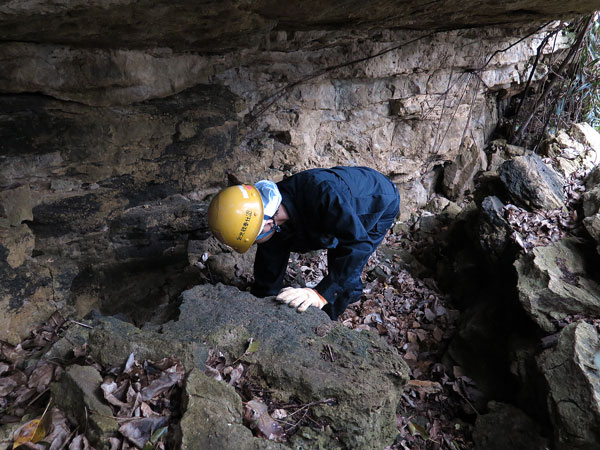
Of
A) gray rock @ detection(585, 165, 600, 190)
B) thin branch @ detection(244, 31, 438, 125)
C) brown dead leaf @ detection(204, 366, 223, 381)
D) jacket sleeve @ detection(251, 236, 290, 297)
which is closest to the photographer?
brown dead leaf @ detection(204, 366, 223, 381)

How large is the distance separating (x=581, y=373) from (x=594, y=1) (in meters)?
3.72

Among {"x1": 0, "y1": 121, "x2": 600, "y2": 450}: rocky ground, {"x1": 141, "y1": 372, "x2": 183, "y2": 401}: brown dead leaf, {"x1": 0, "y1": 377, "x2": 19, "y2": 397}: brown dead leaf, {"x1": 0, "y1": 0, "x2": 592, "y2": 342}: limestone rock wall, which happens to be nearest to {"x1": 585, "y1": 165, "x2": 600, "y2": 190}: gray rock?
{"x1": 0, "y1": 121, "x2": 600, "y2": 450}: rocky ground

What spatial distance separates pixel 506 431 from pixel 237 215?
9.74 ft

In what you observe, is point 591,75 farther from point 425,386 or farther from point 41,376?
point 41,376

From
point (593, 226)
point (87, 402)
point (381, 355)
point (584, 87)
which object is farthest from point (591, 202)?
point (87, 402)

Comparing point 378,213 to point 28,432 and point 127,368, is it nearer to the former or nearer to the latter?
point 127,368

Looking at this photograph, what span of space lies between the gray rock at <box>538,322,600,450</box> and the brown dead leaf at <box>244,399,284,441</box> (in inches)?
86.2

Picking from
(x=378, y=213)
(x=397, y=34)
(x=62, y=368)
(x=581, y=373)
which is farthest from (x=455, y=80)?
(x=62, y=368)

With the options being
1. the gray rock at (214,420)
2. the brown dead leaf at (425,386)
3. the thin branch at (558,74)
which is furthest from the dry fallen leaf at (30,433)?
the thin branch at (558,74)

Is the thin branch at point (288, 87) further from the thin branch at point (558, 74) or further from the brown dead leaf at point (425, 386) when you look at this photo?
the thin branch at point (558, 74)

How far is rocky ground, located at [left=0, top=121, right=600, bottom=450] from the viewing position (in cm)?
240

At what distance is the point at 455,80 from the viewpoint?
6.36 m

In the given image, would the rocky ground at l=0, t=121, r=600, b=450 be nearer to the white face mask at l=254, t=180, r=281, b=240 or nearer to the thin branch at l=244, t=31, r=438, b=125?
the white face mask at l=254, t=180, r=281, b=240

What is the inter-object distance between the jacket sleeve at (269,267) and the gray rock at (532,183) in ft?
10.5
